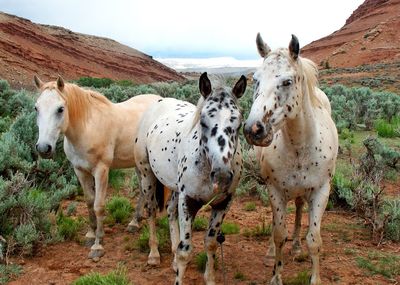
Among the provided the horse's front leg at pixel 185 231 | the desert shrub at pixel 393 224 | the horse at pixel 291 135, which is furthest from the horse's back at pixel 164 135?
the desert shrub at pixel 393 224

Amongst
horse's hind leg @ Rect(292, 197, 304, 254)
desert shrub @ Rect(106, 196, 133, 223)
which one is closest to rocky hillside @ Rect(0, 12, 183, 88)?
desert shrub @ Rect(106, 196, 133, 223)

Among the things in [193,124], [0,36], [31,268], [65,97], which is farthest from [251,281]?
[0,36]

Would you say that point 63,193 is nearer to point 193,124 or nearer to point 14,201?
point 14,201

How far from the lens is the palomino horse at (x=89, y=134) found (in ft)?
16.5

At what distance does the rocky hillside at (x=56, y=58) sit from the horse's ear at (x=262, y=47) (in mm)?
33906

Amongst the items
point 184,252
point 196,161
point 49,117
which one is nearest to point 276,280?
point 184,252

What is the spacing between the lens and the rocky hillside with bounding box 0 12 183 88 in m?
40.2

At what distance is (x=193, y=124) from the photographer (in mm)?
4293

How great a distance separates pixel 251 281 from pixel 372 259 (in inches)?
58.4

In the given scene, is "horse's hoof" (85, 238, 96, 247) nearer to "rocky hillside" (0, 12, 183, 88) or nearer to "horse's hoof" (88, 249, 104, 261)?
"horse's hoof" (88, 249, 104, 261)

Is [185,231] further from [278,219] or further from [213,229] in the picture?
[278,219]

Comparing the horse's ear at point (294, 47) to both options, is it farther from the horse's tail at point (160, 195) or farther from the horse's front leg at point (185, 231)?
the horse's tail at point (160, 195)

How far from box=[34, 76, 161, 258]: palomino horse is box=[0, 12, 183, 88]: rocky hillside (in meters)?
31.2

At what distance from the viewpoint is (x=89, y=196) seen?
5.92 m
